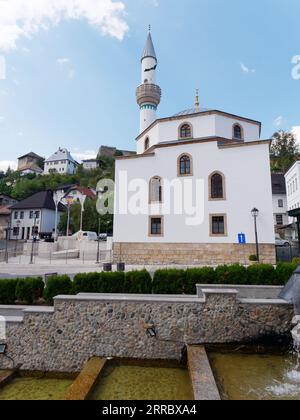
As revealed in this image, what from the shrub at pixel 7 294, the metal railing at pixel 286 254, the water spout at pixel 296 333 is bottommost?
the water spout at pixel 296 333

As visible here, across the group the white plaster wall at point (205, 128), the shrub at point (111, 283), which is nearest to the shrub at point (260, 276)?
the shrub at point (111, 283)

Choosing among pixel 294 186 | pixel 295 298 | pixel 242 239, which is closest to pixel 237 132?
pixel 242 239

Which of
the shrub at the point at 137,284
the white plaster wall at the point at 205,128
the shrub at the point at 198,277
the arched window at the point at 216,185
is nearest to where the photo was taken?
the shrub at the point at 137,284

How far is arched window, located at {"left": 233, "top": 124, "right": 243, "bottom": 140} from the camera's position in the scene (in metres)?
20.7

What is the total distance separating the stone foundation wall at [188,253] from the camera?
55.7ft

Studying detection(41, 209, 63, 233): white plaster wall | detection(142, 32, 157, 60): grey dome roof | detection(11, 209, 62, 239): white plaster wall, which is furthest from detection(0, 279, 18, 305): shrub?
detection(41, 209, 63, 233): white plaster wall

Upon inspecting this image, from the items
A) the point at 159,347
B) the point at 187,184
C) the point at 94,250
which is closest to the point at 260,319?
the point at 159,347

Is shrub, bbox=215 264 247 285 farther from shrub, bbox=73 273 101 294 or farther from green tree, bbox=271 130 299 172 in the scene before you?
green tree, bbox=271 130 299 172

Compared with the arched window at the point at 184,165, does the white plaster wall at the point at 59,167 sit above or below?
above

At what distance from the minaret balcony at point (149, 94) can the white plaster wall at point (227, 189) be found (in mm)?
12450

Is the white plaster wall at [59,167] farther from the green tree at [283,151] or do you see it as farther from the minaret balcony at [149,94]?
the green tree at [283,151]

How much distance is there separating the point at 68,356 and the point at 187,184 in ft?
49.4

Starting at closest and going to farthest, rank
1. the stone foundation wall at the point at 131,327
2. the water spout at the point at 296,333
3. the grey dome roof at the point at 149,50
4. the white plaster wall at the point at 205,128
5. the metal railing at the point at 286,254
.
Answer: the water spout at the point at 296,333, the stone foundation wall at the point at 131,327, the metal railing at the point at 286,254, the white plaster wall at the point at 205,128, the grey dome roof at the point at 149,50

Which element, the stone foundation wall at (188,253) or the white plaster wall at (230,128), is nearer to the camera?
the stone foundation wall at (188,253)
